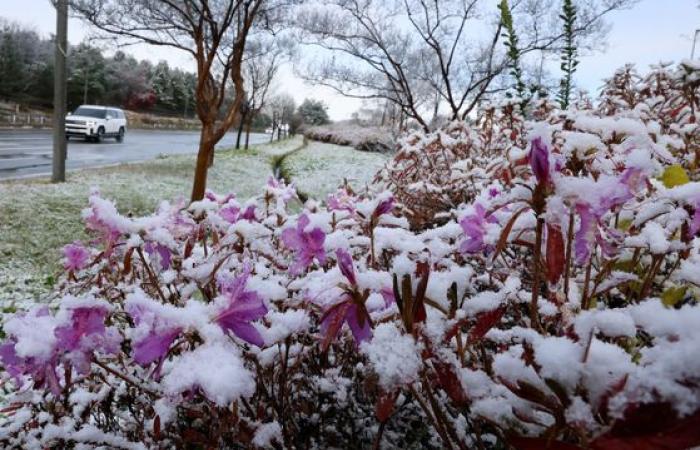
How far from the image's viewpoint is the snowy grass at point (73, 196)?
4758 millimetres

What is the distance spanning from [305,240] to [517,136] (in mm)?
1972

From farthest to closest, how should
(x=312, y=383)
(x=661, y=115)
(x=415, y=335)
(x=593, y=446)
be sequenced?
(x=661, y=115)
(x=312, y=383)
(x=415, y=335)
(x=593, y=446)

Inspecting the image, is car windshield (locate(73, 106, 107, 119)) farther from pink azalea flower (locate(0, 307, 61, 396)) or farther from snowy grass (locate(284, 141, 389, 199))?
pink azalea flower (locate(0, 307, 61, 396))

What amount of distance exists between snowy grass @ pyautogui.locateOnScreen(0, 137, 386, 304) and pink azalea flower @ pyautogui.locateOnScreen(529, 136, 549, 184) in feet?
3.81

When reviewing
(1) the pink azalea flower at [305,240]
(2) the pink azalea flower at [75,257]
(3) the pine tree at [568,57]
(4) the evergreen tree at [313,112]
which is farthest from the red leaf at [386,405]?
(4) the evergreen tree at [313,112]

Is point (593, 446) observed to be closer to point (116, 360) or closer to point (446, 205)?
point (116, 360)

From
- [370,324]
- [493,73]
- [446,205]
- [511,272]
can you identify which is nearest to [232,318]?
[370,324]

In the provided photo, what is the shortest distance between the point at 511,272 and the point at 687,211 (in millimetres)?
328

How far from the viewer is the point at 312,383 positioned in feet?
3.89

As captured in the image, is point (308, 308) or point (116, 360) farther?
point (116, 360)

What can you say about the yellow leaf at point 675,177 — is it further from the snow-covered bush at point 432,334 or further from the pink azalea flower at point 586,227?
the pink azalea flower at point 586,227

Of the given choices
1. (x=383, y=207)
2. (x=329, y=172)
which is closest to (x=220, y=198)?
(x=383, y=207)

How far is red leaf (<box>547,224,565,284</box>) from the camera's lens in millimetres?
682

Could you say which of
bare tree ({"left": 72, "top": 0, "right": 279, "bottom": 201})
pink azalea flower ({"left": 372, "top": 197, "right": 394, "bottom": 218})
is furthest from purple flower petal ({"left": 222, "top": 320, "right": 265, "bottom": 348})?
bare tree ({"left": 72, "top": 0, "right": 279, "bottom": 201})
